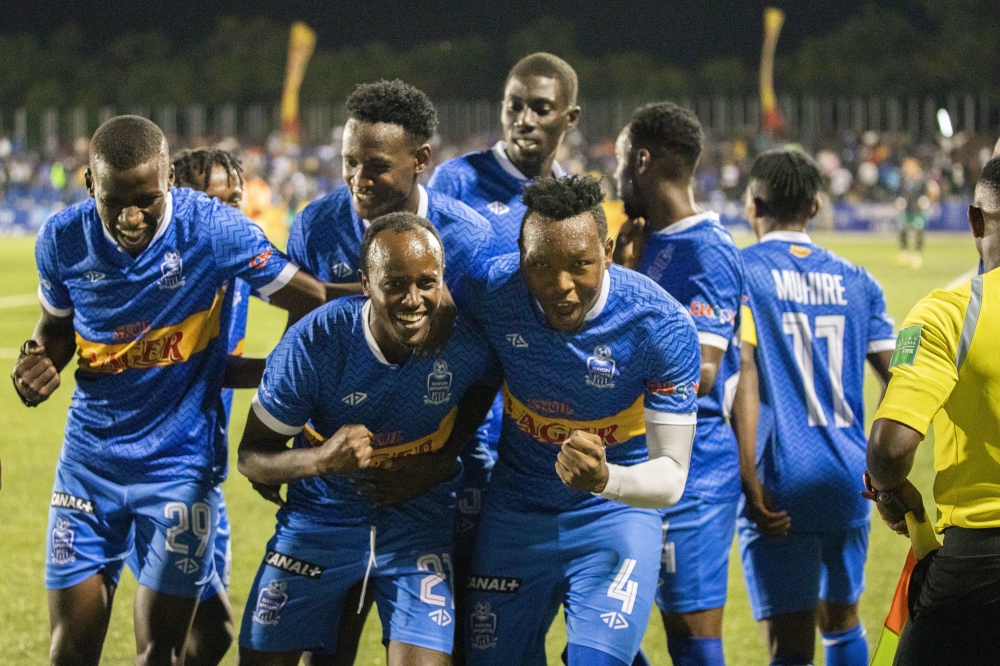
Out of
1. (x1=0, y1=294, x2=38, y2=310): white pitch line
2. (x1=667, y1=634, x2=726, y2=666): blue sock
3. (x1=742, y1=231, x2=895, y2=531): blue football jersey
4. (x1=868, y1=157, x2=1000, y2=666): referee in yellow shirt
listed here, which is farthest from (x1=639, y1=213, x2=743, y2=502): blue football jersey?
(x1=0, y1=294, x2=38, y2=310): white pitch line

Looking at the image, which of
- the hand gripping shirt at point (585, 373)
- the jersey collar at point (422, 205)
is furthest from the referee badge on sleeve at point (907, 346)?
the jersey collar at point (422, 205)

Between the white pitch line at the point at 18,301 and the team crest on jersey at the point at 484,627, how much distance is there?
16068 millimetres

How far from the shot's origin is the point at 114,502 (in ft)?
13.8

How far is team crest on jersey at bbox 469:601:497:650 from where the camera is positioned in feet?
12.4

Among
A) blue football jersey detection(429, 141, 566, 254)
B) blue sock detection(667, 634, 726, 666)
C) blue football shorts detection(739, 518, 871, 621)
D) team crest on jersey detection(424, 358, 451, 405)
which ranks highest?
blue football jersey detection(429, 141, 566, 254)

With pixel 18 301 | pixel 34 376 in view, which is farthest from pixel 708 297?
pixel 18 301

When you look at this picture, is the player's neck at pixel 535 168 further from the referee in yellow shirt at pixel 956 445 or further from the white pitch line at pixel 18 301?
the white pitch line at pixel 18 301

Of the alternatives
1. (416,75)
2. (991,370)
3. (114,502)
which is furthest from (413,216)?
(416,75)

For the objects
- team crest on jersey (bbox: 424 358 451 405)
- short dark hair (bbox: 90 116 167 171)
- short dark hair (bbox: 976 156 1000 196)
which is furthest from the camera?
short dark hair (bbox: 90 116 167 171)

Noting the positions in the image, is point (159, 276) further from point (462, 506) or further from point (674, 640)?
point (674, 640)

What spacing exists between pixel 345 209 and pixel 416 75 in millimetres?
74883

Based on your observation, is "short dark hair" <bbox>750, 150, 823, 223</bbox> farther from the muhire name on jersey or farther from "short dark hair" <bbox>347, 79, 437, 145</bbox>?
the muhire name on jersey

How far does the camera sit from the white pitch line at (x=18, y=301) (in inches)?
720

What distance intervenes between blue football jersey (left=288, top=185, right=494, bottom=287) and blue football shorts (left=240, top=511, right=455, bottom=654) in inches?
40.3
